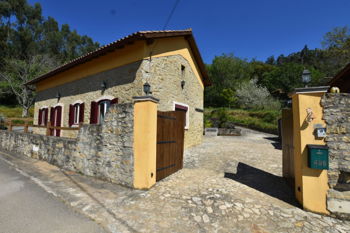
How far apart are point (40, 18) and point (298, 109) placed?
4474 cm

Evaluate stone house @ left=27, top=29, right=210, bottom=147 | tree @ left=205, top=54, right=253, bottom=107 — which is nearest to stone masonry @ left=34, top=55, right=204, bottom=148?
stone house @ left=27, top=29, right=210, bottom=147

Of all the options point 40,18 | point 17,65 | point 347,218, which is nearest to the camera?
point 347,218

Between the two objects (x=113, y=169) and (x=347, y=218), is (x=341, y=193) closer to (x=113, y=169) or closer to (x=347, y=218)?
(x=347, y=218)

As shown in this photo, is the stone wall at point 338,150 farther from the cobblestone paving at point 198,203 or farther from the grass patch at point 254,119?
the grass patch at point 254,119

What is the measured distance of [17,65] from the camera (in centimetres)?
2314

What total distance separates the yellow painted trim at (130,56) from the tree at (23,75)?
18.3 m

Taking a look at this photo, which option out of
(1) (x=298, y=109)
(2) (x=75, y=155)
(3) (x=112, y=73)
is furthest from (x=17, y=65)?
(1) (x=298, y=109)

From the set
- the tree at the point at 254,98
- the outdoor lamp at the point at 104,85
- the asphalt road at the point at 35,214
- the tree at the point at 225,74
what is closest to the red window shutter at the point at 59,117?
the outdoor lamp at the point at 104,85

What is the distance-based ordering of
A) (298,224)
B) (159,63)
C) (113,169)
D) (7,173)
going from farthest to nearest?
(159,63), (7,173), (113,169), (298,224)

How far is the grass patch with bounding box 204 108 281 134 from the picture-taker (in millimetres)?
16188

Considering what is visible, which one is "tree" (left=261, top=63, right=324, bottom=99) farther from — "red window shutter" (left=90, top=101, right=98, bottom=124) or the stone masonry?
"red window shutter" (left=90, top=101, right=98, bottom=124)

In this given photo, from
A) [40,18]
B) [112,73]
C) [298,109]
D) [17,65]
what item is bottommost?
[298,109]

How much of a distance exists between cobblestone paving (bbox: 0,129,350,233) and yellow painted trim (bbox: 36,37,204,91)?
4.69 meters

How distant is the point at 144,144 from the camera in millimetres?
3910
